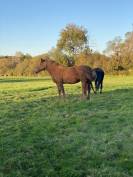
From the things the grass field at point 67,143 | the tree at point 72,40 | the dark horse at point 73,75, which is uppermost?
the tree at point 72,40

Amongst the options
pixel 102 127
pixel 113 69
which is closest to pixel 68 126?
pixel 102 127

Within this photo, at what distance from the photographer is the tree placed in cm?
6761

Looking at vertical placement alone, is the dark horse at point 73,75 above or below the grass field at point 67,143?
above

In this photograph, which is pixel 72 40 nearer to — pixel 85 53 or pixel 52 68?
pixel 85 53

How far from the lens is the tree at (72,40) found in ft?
222

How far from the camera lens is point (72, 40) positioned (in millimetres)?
68188

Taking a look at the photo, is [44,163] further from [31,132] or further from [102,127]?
[102,127]

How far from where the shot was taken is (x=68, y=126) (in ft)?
28.9

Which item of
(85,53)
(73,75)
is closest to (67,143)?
(73,75)

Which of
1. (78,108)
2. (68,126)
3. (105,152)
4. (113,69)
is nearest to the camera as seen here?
(105,152)

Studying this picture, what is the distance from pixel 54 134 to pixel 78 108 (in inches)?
171

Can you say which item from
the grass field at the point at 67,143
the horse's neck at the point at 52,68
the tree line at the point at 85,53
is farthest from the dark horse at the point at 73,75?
the tree line at the point at 85,53

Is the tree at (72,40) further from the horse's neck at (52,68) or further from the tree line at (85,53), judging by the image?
the horse's neck at (52,68)

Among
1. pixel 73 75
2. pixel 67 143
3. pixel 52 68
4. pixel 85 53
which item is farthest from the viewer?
pixel 85 53
